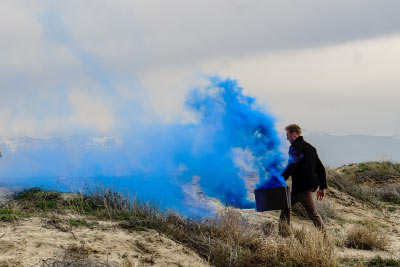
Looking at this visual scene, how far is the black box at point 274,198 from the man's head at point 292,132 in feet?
3.39

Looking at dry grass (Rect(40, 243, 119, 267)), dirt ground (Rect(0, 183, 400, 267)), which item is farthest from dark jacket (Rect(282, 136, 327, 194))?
dry grass (Rect(40, 243, 119, 267))

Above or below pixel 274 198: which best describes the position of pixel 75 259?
below

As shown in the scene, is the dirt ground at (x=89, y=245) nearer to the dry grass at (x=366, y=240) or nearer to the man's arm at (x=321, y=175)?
the man's arm at (x=321, y=175)

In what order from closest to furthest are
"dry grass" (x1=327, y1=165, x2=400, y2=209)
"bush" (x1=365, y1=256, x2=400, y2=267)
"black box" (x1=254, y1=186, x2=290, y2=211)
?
"bush" (x1=365, y1=256, x2=400, y2=267)
"black box" (x1=254, y1=186, x2=290, y2=211)
"dry grass" (x1=327, y1=165, x2=400, y2=209)

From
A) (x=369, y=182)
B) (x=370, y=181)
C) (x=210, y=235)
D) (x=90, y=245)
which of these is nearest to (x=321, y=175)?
(x=210, y=235)

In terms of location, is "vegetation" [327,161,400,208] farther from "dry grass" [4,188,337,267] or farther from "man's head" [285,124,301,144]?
"dry grass" [4,188,337,267]

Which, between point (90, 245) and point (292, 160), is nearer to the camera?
point (90, 245)

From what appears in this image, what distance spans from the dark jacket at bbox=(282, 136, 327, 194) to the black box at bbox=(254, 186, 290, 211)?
1.49ft

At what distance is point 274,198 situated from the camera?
7.18m

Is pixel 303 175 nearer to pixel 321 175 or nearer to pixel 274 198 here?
pixel 321 175

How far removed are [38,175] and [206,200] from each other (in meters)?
4.37

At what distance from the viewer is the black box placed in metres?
7.13

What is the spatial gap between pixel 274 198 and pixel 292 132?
131 centimetres

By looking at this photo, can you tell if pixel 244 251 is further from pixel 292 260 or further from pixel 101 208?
pixel 101 208
